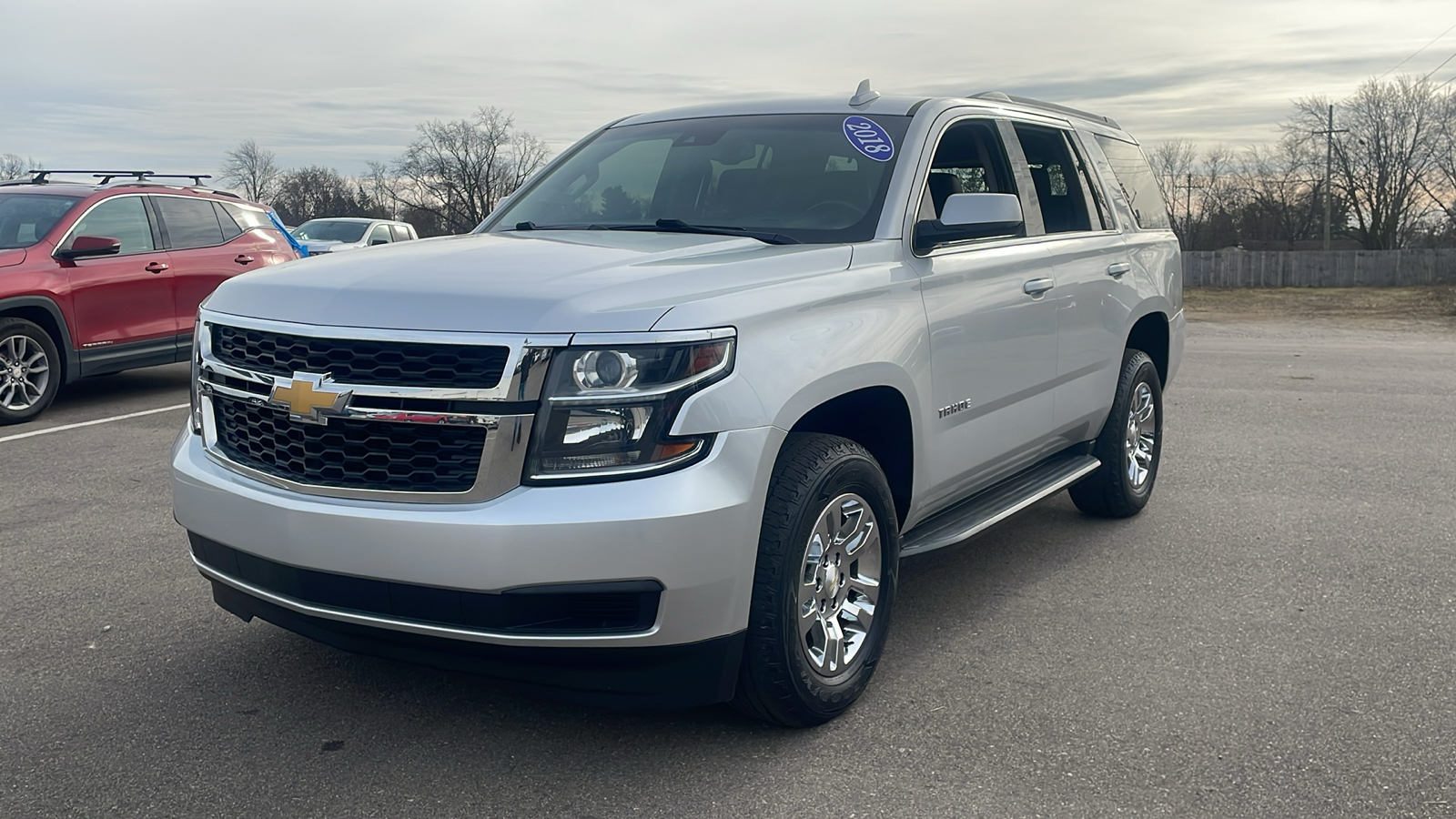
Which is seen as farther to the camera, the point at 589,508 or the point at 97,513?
the point at 97,513

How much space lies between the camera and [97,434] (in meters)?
8.45

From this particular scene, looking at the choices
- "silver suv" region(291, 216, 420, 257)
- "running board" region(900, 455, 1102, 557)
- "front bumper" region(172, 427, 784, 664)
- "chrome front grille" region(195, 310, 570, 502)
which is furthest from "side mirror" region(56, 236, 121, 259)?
"silver suv" region(291, 216, 420, 257)

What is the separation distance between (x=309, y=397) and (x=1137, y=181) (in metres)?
4.75

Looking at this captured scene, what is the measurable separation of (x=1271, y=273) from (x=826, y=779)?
179 ft

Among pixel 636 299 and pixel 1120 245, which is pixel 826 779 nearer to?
pixel 636 299

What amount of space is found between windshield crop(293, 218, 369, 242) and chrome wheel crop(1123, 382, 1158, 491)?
1912 centimetres

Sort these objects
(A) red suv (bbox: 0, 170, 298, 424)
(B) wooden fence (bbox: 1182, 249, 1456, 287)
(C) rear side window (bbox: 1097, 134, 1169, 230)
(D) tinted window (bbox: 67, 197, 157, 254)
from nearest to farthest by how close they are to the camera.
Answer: (C) rear side window (bbox: 1097, 134, 1169, 230) → (A) red suv (bbox: 0, 170, 298, 424) → (D) tinted window (bbox: 67, 197, 157, 254) → (B) wooden fence (bbox: 1182, 249, 1456, 287)

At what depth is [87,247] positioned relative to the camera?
9516mm

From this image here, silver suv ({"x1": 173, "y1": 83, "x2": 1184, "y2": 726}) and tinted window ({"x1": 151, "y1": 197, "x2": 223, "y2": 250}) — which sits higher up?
tinted window ({"x1": 151, "y1": 197, "x2": 223, "y2": 250})

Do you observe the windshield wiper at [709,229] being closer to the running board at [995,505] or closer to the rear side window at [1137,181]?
the running board at [995,505]

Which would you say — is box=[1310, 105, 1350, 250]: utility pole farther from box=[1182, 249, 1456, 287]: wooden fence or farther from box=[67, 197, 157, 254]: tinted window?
box=[67, 197, 157, 254]: tinted window

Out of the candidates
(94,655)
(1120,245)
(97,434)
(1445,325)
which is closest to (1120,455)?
(1120,245)

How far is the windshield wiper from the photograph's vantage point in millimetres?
4082

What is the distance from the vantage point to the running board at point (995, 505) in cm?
422
